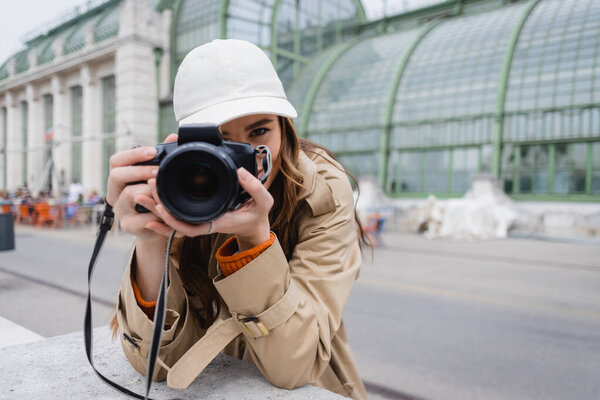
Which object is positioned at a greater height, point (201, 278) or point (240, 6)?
point (240, 6)

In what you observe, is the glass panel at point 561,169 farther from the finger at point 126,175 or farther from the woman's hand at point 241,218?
the finger at point 126,175

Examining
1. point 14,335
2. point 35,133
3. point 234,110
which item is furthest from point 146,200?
point 35,133

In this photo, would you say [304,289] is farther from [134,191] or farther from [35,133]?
[35,133]

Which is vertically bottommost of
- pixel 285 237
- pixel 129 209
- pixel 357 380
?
pixel 357 380

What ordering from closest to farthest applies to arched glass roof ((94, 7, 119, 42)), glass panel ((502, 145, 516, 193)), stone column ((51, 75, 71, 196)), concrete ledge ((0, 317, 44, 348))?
concrete ledge ((0, 317, 44, 348)), glass panel ((502, 145, 516, 193)), arched glass roof ((94, 7, 119, 42)), stone column ((51, 75, 71, 196))

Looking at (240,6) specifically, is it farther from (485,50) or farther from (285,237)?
(285,237)

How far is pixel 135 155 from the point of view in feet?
3.69

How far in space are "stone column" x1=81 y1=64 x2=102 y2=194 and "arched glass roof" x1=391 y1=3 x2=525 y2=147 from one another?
1814 cm

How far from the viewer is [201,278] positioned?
4.98 feet

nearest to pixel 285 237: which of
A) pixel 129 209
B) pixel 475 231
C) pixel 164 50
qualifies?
pixel 129 209

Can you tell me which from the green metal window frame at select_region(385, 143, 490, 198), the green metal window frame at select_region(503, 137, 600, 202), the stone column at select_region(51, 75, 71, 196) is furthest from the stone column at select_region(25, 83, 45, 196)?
the green metal window frame at select_region(503, 137, 600, 202)

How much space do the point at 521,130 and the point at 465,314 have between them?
46.2 ft

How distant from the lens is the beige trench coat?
3.84 feet

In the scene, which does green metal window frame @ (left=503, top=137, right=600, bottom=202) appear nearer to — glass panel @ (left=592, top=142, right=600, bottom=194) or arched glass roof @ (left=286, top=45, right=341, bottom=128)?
glass panel @ (left=592, top=142, right=600, bottom=194)
